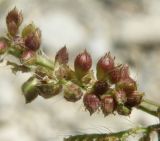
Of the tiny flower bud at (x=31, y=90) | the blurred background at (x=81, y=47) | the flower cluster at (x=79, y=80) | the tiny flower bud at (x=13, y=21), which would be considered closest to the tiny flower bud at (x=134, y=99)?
the flower cluster at (x=79, y=80)

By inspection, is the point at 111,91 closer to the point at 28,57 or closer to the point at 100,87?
the point at 100,87

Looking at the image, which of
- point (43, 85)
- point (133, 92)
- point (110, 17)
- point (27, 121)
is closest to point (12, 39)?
point (43, 85)

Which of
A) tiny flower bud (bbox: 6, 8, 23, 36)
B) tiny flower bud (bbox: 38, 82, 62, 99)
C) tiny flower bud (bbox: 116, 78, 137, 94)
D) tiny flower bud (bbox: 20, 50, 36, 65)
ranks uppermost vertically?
tiny flower bud (bbox: 6, 8, 23, 36)

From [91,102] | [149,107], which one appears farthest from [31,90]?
[149,107]

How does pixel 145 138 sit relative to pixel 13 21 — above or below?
below

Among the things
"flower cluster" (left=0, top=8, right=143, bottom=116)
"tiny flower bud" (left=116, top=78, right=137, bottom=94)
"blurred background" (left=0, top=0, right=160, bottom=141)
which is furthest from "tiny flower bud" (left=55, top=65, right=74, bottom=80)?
"blurred background" (left=0, top=0, right=160, bottom=141)

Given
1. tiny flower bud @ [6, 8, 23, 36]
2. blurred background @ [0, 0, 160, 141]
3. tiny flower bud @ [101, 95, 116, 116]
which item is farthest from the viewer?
blurred background @ [0, 0, 160, 141]

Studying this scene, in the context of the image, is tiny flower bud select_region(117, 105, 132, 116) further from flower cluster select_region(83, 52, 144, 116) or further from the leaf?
the leaf

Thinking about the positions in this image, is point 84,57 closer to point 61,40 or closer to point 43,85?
point 43,85
